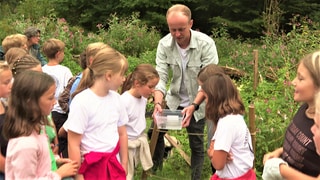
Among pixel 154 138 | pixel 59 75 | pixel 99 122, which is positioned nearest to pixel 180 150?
pixel 154 138

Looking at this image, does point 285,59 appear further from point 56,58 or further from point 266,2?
point 266,2

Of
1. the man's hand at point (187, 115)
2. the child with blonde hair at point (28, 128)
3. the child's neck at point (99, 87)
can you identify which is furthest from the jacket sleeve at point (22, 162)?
the man's hand at point (187, 115)

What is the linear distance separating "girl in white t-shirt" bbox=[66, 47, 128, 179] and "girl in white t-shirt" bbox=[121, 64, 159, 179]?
0.57 m

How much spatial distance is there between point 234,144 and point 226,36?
10318 millimetres

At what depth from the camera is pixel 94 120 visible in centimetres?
337

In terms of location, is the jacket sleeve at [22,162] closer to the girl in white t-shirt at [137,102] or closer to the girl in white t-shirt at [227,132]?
the girl in white t-shirt at [227,132]

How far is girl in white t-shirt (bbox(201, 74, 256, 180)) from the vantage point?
335 centimetres

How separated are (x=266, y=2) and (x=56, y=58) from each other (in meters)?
10.9

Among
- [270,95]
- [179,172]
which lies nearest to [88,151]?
[179,172]

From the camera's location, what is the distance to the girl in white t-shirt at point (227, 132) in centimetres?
335

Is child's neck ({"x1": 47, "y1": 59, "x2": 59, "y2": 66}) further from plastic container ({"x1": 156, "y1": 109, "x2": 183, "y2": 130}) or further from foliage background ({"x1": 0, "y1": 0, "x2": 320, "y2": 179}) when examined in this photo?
plastic container ({"x1": 156, "y1": 109, "x2": 183, "y2": 130})

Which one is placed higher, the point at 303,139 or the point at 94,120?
the point at 303,139

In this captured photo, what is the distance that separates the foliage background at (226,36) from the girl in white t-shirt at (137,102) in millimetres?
1239

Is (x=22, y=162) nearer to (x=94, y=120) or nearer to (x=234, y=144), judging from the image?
(x=94, y=120)
